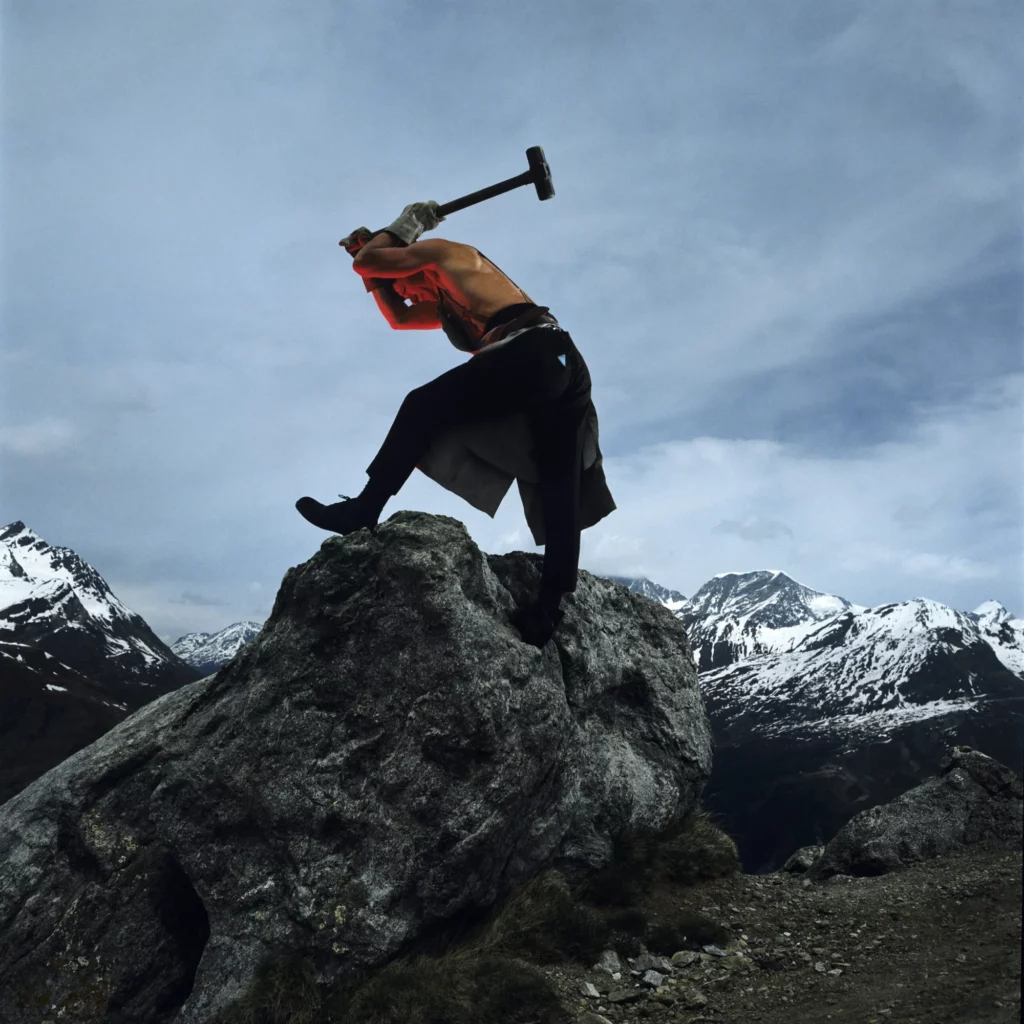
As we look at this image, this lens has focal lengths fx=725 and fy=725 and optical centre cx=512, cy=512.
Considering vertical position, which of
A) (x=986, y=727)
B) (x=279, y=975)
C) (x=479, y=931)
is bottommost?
(x=279, y=975)

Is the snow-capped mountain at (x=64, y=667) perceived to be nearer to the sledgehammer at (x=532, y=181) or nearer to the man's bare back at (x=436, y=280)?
the man's bare back at (x=436, y=280)

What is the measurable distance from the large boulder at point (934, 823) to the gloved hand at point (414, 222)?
35.7ft

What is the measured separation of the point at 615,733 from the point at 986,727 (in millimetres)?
183262

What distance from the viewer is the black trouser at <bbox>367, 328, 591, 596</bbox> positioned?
27.5 feet

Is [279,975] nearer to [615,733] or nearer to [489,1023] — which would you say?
[489,1023]

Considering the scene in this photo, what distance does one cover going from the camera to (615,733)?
11.2 metres

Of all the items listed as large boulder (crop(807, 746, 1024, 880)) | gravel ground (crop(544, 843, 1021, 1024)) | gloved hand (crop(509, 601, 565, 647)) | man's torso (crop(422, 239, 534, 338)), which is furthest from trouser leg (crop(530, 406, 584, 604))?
large boulder (crop(807, 746, 1024, 880))

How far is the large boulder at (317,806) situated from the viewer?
7.82 metres

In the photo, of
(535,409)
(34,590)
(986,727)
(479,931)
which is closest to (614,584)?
(535,409)

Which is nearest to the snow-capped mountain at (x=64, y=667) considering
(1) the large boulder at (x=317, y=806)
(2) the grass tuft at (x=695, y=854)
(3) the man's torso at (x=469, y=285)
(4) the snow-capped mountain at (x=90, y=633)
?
(4) the snow-capped mountain at (x=90, y=633)

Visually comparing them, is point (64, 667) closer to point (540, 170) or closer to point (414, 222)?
point (414, 222)

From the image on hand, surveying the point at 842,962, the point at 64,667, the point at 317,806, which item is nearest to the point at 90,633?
the point at 64,667

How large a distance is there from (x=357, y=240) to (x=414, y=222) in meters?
0.76

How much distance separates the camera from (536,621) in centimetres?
923
